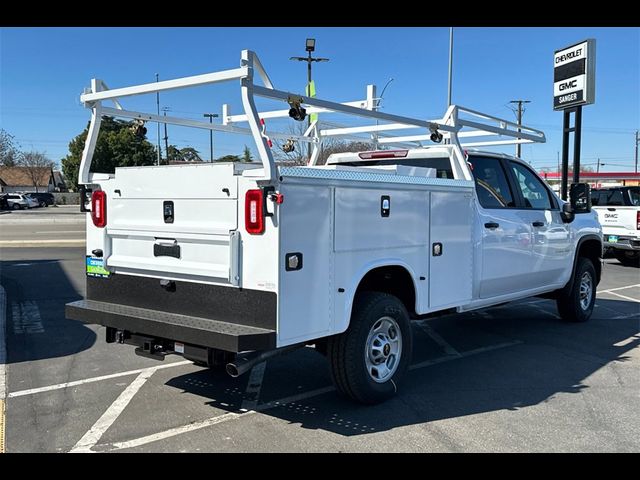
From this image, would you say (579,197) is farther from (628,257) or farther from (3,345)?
(628,257)

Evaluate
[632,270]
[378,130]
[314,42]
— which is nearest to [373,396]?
[378,130]

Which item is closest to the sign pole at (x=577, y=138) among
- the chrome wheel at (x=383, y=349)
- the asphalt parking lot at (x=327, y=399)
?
the asphalt parking lot at (x=327, y=399)

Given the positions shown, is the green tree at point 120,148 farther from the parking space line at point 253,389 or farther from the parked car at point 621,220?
the parked car at point 621,220

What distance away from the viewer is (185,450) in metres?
3.94

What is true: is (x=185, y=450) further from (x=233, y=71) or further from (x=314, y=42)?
(x=314, y=42)

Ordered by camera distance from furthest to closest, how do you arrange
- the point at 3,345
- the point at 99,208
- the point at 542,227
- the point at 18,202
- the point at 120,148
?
the point at 18,202
the point at 542,227
the point at 3,345
the point at 120,148
the point at 99,208

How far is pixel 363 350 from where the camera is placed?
15.1 feet

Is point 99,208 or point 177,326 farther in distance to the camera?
point 99,208

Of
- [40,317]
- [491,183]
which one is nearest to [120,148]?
[40,317]

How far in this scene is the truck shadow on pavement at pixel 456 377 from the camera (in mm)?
4664

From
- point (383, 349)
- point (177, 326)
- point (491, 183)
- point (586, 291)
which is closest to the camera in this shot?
point (177, 326)

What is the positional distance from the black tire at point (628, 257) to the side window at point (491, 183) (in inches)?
410

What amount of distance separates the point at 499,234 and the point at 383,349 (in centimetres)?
211
